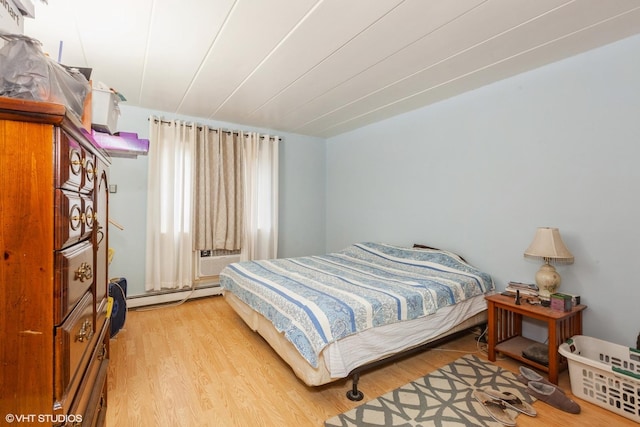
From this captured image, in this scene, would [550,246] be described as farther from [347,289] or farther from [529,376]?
[347,289]

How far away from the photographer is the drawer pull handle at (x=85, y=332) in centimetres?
87

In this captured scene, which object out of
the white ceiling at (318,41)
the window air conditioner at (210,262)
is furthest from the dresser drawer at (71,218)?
the window air conditioner at (210,262)

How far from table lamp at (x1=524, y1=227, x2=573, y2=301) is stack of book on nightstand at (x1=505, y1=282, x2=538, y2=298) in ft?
0.24

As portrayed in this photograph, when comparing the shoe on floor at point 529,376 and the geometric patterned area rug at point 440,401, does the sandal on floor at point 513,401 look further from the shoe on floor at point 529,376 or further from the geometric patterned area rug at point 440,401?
the shoe on floor at point 529,376

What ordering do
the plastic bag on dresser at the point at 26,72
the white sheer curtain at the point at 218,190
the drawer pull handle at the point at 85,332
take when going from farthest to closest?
the white sheer curtain at the point at 218,190 → the drawer pull handle at the point at 85,332 → the plastic bag on dresser at the point at 26,72

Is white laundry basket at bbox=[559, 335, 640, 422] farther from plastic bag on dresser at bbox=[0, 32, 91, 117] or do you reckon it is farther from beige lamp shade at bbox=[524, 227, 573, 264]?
plastic bag on dresser at bbox=[0, 32, 91, 117]

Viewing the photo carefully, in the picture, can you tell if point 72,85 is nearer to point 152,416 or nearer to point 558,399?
point 152,416

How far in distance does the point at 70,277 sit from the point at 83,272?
4.5 inches

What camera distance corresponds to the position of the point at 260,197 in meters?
4.31

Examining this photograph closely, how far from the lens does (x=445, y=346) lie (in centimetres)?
263

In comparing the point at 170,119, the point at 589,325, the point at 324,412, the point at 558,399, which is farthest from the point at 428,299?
the point at 170,119

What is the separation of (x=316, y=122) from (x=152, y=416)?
3.53 metres

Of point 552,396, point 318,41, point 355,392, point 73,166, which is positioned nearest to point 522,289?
point 552,396

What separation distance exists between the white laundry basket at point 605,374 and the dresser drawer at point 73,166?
275cm
